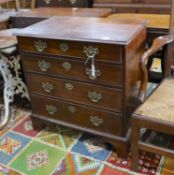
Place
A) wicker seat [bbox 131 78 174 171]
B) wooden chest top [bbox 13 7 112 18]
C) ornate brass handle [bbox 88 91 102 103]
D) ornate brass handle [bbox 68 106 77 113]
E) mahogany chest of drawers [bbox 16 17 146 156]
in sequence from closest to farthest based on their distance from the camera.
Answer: wicker seat [bbox 131 78 174 171], mahogany chest of drawers [bbox 16 17 146 156], ornate brass handle [bbox 88 91 102 103], ornate brass handle [bbox 68 106 77 113], wooden chest top [bbox 13 7 112 18]

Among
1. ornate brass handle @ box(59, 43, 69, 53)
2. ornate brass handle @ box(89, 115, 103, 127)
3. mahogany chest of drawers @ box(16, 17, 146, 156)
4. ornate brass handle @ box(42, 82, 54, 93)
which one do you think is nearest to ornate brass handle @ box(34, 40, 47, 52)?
mahogany chest of drawers @ box(16, 17, 146, 156)

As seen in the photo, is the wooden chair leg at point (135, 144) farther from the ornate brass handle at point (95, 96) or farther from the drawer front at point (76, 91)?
the ornate brass handle at point (95, 96)

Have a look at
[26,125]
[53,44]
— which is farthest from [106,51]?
[26,125]

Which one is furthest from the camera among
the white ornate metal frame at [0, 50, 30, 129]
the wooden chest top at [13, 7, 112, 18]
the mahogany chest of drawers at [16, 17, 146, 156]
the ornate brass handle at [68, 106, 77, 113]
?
the wooden chest top at [13, 7, 112, 18]

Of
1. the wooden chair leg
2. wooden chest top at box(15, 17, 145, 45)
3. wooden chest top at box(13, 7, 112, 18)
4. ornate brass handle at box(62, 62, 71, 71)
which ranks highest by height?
wooden chest top at box(13, 7, 112, 18)

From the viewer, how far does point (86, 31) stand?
1461 mm

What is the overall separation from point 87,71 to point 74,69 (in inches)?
3.4

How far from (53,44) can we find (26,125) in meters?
0.81

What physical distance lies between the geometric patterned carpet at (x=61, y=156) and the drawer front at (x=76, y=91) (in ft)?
1.14

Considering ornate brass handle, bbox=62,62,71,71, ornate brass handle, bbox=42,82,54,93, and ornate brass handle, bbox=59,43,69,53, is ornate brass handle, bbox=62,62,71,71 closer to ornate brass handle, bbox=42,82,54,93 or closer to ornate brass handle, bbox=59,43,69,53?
ornate brass handle, bbox=59,43,69,53

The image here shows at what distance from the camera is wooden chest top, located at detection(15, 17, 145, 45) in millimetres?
1335

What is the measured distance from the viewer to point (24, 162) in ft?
5.43

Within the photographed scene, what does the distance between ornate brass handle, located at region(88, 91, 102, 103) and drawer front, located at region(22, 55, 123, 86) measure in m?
0.08

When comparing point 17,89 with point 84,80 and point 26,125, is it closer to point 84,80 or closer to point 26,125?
point 26,125
